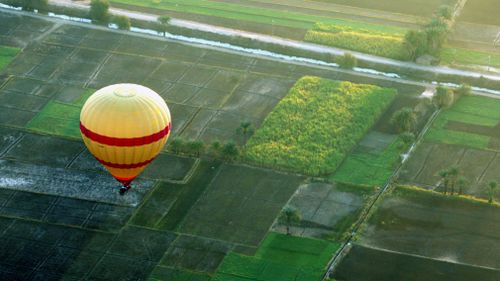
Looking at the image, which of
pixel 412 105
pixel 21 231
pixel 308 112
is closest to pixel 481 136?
pixel 412 105

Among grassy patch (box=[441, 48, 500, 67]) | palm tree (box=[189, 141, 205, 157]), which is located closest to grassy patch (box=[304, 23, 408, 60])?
grassy patch (box=[441, 48, 500, 67])

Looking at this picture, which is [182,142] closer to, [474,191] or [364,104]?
[364,104]

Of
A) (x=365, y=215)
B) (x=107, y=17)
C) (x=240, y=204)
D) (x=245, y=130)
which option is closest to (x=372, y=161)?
(x=365, y=215)

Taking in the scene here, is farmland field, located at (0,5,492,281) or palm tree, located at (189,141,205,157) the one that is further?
palm tree, located at (189,141,205,157)

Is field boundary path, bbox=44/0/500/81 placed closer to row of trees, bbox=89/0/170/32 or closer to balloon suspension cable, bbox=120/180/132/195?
row of trees, bbox=89/0/170/32

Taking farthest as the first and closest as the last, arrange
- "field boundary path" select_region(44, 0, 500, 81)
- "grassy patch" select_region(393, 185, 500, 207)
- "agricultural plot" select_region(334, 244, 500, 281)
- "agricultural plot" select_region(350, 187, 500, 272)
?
"field boundary path" select_region(44, 0, 500, 81) < "grassy patch" select_region(393, 185, 500, 207) < "agricultural plot" select_region(350, 187, 500, 272) < "agricultural plot" select_region(334, 244, 500, 281)

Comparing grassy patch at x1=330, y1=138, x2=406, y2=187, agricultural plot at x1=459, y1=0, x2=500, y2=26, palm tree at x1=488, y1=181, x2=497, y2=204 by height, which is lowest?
grassy patch at x1=330, y1=138, x2=406, y2=187
